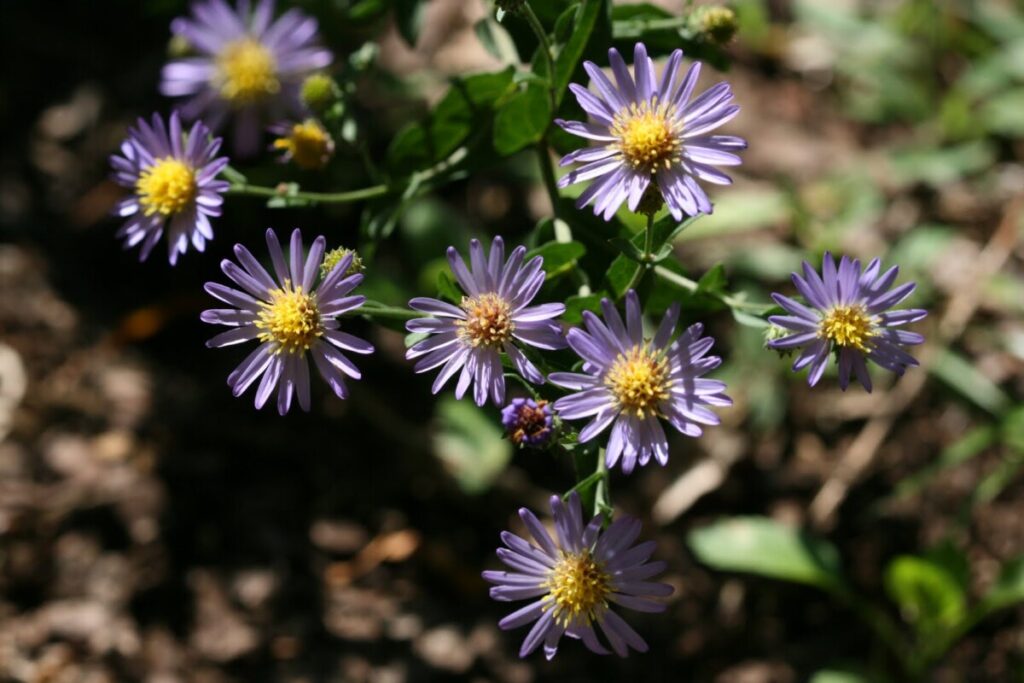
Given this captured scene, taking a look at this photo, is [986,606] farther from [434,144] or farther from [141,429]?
[141,429]

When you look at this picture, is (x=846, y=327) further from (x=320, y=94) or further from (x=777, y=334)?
(x=320, y=94)

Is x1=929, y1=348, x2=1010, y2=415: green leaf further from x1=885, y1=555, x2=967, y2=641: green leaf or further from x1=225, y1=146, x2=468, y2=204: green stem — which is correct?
x1=225, y1=146, x2=468, y2=204: green stem

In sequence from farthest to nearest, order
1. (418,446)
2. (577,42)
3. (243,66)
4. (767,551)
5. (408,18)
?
1. (418,446)
2. (243,66)
3. (767,551)
4. (408,18)
5. (577,42)

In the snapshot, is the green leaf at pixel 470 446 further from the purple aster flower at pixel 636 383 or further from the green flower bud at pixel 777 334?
the green flower bud at pixel 777 334

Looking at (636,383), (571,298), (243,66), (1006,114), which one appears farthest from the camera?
(1006,114)

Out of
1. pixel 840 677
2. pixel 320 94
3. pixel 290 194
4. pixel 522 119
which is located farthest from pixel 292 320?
pixel 840 677

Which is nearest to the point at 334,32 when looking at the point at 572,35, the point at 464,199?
the point at 464,199

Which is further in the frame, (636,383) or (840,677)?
(840,677)

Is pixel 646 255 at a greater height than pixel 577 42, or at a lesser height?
lesser
